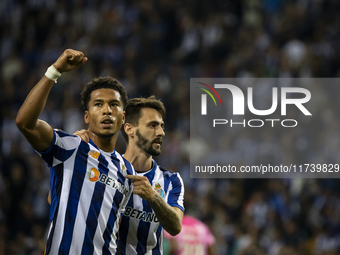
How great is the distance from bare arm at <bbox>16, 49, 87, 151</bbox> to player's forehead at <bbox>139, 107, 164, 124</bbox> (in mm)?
1267

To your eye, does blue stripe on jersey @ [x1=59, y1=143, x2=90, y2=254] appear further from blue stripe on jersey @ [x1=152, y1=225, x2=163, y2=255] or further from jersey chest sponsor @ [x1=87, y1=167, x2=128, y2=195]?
blue stripe on jersey @ [x1=152, y1=225, x2=163, y2=255]

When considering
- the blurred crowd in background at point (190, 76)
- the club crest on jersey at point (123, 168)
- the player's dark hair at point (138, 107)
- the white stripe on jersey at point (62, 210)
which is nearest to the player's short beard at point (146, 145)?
the player's dark hair at point (138, 107)

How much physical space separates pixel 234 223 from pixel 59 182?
6.16m

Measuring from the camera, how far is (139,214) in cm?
404

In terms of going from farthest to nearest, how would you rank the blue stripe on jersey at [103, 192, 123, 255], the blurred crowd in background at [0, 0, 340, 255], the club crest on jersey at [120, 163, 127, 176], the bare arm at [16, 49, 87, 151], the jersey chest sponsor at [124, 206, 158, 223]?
1. the blurred crowd in background at [0, 0, 340, 255]
2. the jersey chest sponsor at [124, 206, 158, 223]
3. the club crest on jersey at [120, 163, 127, 176]
4. the blue stripe on jersey at [103, 192, 123, 255]
5. the bare arm at [16, 49, 87, 151]

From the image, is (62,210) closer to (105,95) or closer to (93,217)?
(93,217)

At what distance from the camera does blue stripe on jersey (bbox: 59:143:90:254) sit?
3.22 m

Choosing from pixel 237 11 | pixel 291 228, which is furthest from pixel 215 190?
pixel 237 11

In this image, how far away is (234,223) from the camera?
898cm

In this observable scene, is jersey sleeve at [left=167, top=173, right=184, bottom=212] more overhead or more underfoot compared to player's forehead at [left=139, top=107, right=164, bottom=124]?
more underfoot

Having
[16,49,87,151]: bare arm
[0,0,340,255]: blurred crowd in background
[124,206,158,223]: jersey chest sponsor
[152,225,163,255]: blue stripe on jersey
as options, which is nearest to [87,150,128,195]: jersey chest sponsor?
[16,49,87,151]: bare arm

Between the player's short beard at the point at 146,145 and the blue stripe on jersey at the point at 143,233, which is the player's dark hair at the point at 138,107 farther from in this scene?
the blue stripe on jersey at the point at 143,233

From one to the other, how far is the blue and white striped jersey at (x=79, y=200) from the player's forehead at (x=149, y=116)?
2.89 feet

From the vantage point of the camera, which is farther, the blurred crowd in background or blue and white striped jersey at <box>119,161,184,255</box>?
the blurred crowd in background
